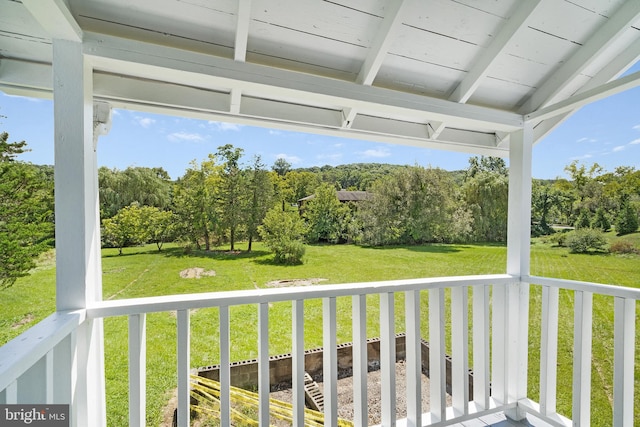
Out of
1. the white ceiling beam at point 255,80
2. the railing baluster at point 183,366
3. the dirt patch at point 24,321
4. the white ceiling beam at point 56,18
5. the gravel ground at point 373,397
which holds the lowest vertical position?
the gravel ground at point 373,397

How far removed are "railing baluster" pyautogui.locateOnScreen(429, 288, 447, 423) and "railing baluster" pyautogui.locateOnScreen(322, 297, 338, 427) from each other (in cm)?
61

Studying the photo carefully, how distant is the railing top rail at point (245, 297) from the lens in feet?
3.85

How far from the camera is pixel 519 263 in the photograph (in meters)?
1.91

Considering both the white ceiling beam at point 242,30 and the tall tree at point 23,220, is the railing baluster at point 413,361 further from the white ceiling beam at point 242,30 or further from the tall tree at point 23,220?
the tall tree at point 23,220

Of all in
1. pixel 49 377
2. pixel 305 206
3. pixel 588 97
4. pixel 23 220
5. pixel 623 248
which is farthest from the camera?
pixel 305 206

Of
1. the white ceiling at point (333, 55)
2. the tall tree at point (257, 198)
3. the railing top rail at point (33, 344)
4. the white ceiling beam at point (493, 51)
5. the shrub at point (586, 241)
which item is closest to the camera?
the railing top rail at point (33, 344)

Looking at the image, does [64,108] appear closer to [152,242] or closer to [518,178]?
[518,178]

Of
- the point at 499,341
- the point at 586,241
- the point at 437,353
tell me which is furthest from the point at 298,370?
the point at 586,241

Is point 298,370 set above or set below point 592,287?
below

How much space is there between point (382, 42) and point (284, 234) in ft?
9.05

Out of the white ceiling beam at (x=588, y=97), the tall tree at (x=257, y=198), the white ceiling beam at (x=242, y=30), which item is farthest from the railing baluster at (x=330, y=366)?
the tall tree at (x=257, y=198)

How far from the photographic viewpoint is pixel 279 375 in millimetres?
2621

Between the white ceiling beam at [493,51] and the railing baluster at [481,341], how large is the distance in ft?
3.88

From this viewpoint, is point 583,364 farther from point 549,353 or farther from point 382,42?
point 382,42
